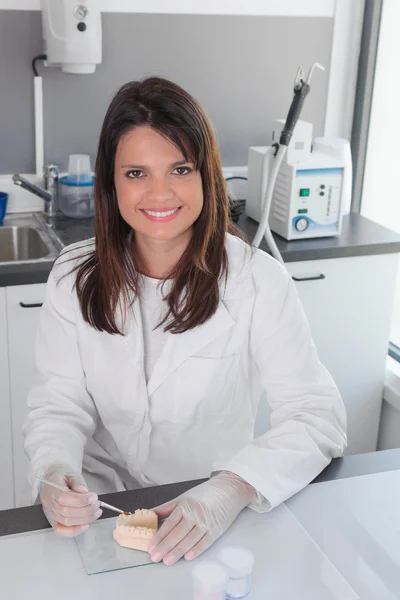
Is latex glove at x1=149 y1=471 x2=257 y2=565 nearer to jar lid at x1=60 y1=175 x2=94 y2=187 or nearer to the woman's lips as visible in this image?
the woman's lips

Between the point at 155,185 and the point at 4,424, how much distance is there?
3.61 feet

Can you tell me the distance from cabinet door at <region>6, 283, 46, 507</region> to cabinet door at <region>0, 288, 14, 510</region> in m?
0.01

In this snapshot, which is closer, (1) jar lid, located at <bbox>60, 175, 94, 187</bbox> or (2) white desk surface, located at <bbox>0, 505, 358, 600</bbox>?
(2) white desk surface, located at <bbox>0, 505, 358, 600</bbox>

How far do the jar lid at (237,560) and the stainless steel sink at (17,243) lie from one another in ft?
5.59

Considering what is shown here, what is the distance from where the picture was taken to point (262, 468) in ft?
4.42

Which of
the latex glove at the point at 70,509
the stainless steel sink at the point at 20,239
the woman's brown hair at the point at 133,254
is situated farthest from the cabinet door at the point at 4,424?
the latex glove at the point at 70,509

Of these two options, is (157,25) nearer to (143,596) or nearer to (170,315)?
(170,315)

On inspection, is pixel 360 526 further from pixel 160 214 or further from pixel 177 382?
pixel 160 214

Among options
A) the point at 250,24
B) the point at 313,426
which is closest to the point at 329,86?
the point at 250,24

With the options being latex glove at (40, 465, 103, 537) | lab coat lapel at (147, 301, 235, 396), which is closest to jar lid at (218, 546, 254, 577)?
latex glove at (40, 465, 103, 537)

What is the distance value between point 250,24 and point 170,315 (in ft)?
5.15

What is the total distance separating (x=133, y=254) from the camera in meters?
1.63

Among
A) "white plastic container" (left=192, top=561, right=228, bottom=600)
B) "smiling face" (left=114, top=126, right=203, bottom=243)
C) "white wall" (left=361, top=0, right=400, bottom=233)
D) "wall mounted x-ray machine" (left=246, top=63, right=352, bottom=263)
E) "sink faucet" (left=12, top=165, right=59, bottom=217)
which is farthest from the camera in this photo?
"white wall" (left=361, top=0, right=400, bottom=233)

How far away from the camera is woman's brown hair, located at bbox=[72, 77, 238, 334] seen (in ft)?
4.97
